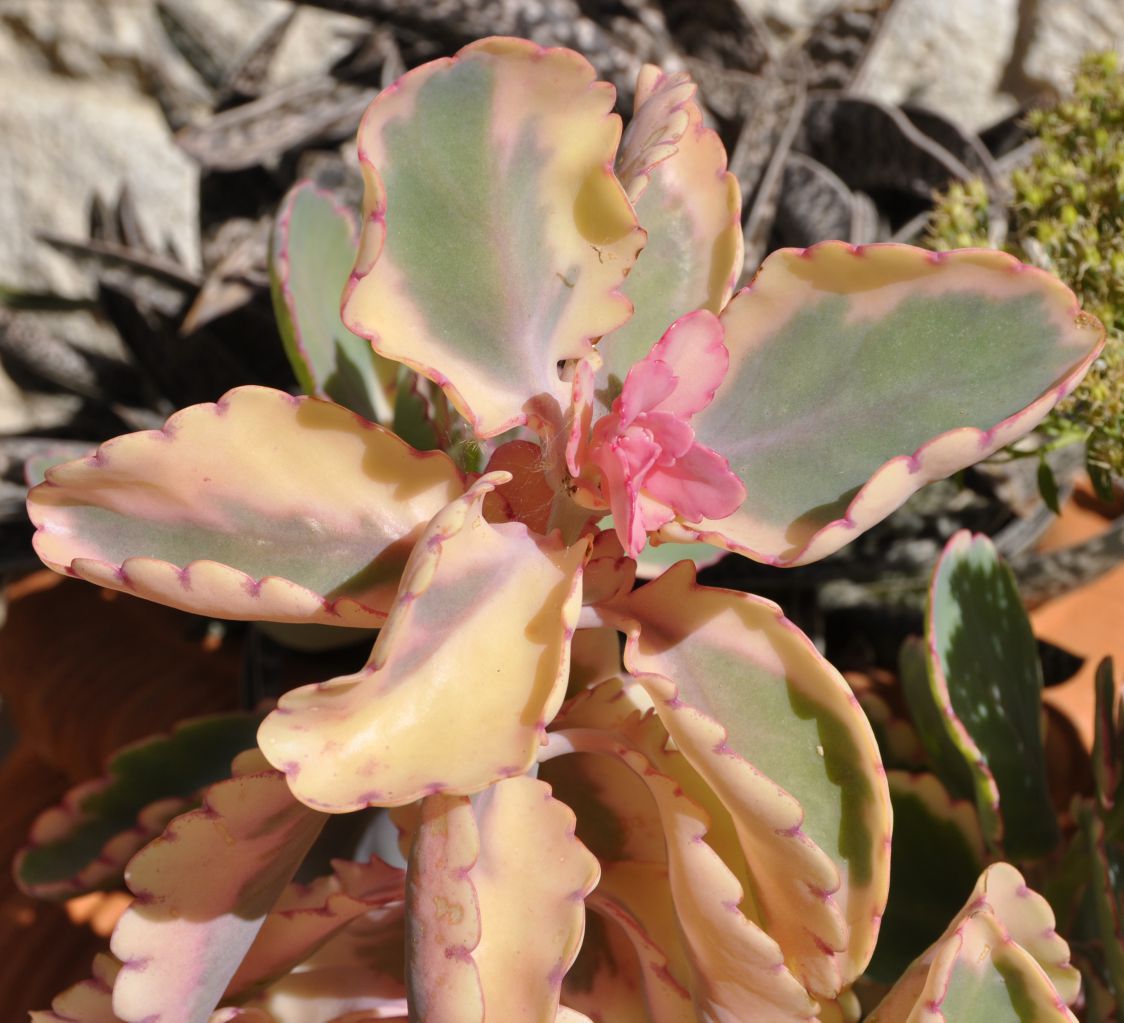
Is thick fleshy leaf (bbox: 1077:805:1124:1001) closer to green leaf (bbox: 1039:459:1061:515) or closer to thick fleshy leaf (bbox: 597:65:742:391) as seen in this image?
green leaf (bbox: 1039:459:1061:515)

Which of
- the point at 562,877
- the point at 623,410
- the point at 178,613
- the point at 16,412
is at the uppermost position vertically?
the point at 623,410

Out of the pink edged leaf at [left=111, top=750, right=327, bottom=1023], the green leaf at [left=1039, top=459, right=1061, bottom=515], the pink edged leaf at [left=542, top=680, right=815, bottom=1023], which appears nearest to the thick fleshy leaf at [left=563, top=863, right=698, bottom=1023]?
the pink edged leaf at [left=542, top=680, right=815, bottom=1023]

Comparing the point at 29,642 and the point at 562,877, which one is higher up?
the point at 562,877

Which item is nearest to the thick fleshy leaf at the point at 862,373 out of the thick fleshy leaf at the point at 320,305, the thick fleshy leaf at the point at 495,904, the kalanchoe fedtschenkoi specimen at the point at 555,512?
the kalanchoe fedtschenkoi specimen at the point at 555,512

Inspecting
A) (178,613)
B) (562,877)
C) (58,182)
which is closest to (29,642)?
(178,613)

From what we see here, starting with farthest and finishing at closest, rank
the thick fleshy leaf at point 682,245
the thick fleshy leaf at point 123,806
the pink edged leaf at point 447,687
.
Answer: the thick fleshy leaf at point 123,806 → the thick fleshy leaf at point 682,245 → the pink edged leaf at point 447,687

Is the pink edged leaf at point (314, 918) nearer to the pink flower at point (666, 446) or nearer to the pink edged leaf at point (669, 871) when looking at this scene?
the pink edged leaf at point (669, 871)

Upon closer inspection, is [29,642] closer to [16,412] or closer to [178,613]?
[178,613]
